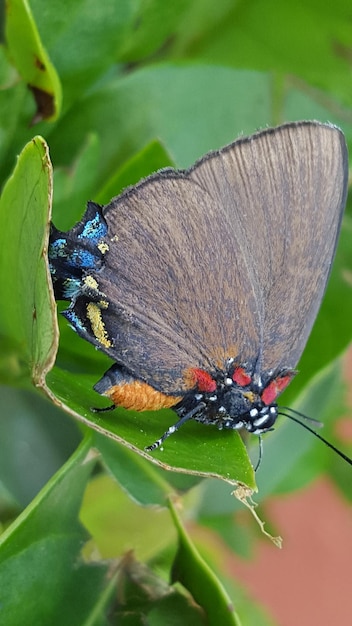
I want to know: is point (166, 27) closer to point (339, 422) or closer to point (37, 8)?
point (37, 8)

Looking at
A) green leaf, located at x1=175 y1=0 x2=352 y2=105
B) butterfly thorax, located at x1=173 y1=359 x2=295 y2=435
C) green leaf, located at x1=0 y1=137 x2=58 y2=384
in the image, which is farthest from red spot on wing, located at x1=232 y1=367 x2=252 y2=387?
green leaf, located at x1=175 y1=0 x2=352 y2=105

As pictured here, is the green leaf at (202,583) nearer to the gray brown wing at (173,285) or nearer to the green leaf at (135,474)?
the green leaf at (135,474)

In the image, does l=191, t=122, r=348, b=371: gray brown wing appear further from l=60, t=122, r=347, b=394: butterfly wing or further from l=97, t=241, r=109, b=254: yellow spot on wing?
l=97, t=241, r=109, b=254: yellow spot on wing

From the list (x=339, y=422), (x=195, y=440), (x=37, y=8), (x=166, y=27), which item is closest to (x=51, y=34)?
(x=37, y=8)

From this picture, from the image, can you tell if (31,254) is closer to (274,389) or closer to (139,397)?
(139,397)

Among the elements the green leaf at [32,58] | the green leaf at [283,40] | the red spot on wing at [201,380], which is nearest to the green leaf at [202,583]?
the red spot on wing at [201,380]

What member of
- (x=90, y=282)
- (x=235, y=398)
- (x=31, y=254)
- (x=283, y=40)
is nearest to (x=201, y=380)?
(x=235, y=398)
